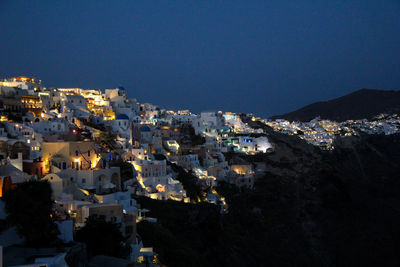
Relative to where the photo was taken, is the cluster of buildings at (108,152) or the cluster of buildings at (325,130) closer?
the cluster of buildings at (108,152)

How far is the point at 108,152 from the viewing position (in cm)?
4269

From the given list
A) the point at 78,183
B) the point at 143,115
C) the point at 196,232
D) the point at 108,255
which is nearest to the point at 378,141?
the point at 143,115

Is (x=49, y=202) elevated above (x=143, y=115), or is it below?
below

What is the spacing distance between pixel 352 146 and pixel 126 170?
286ft

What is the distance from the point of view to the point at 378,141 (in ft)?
396

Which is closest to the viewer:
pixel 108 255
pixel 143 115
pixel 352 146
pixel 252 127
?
pixel 108 255

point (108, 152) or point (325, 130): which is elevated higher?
point (325, 130)

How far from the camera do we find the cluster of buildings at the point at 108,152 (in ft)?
86.9

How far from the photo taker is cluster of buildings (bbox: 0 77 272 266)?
2648cm

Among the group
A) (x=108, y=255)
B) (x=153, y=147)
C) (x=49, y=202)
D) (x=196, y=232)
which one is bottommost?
(x=196, y=232)

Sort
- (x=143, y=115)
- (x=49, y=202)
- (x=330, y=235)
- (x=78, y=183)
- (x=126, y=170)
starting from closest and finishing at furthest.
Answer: (x=49, y=202) < (x=78, y=183) < (x=126, y=170) < (x=330, y=235) < (x=143, y=115)

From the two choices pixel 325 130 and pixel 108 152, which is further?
pixel 325 130

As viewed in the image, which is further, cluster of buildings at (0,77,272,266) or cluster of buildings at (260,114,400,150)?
cluster of buildings at (260,114,400,150)

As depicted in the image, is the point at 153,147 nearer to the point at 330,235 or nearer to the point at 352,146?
the point at 330,235
